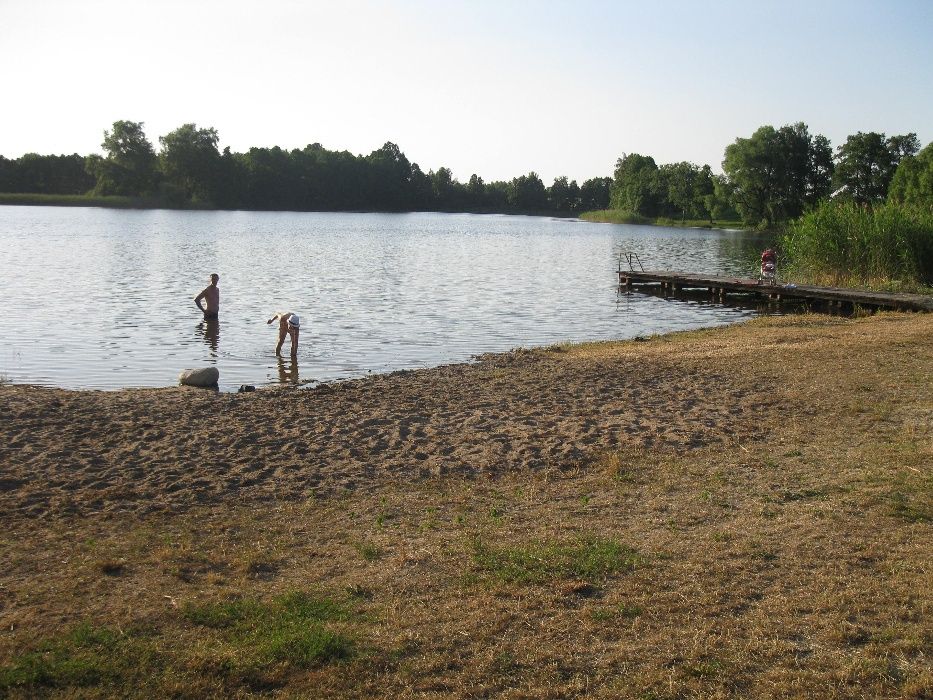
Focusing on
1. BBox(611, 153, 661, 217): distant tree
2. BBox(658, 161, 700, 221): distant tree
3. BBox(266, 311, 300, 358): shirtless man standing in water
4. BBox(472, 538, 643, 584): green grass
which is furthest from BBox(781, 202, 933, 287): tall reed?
BBox(611, 153, 661, 217): distant tree

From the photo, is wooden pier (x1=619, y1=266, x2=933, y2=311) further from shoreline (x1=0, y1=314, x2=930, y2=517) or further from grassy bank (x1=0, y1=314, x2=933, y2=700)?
grassy bank (x1=0, y1=314, x2=933, y2=700)

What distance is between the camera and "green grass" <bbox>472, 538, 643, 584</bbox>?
5973mm

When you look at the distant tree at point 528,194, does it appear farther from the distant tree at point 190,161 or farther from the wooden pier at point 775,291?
the wooden pier at point 775,291

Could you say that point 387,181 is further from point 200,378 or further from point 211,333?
point 200,378

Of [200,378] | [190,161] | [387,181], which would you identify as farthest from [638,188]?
[200,378]

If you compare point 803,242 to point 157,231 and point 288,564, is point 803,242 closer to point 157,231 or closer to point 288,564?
point 288,564

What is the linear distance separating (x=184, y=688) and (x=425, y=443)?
225 inches

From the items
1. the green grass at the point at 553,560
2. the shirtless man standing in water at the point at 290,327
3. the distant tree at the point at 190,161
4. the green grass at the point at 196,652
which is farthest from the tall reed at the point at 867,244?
the distant tree at the point at 190,161

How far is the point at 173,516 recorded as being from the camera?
751cm

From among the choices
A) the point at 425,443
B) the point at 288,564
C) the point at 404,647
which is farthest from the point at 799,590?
the point at 425,443

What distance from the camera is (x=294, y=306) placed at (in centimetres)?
2894

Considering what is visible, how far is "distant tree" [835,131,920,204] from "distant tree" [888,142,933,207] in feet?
65.2

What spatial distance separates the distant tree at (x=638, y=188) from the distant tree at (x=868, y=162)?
32815mm

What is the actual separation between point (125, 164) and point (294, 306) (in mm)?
112955
